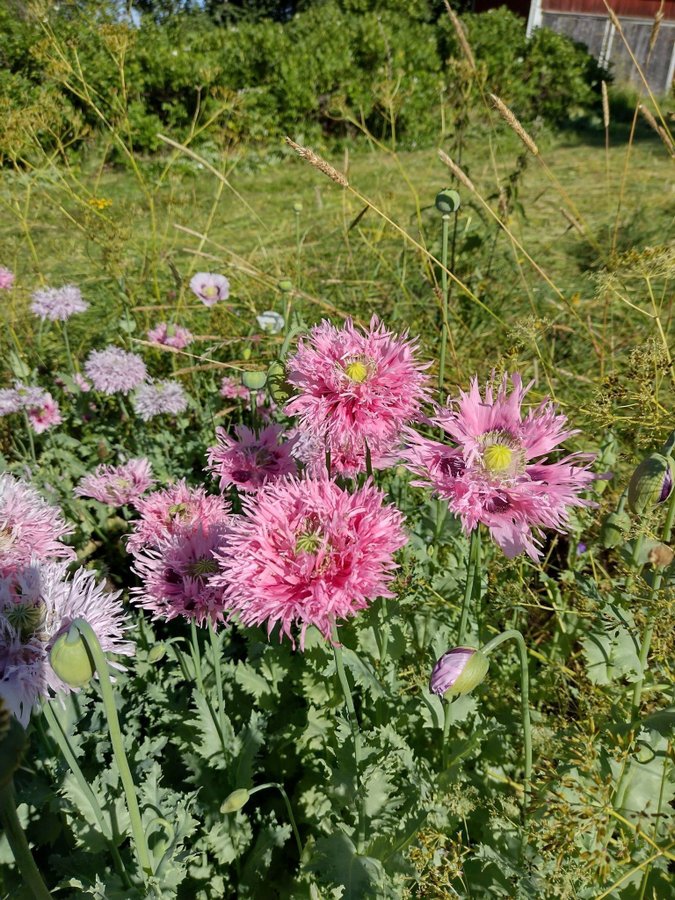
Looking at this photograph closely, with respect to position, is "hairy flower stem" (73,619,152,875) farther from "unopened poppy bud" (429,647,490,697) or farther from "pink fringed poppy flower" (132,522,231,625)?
"unopened poppy bud" (429,647,490,697)

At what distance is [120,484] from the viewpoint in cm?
226

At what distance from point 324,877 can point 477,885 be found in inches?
14.6

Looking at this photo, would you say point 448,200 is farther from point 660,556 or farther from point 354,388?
point 660,556

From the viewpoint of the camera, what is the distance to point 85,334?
444 cm

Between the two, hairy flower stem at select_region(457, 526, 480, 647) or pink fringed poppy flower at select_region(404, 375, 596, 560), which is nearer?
pink fringed poppy flower at select_region(404, 375, 596, 560)

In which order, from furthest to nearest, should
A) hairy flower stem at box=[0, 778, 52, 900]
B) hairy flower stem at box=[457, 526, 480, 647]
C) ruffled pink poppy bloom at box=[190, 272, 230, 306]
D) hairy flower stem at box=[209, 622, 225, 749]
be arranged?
ruffled pink poppy bloom at box=[190, 272, 230, 306] < hairy flower stem at box=[209, 622, 225, 749] < hairy flower stem at box=[457, 526, 480, 647] < hairy flower stem at box=[0, 778, 52, 900]

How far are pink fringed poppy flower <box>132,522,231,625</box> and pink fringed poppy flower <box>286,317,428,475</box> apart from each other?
362 mm

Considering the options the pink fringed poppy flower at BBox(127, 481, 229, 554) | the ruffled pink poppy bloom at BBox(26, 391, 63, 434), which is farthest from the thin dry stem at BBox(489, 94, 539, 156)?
the ruffled pink poppy bloom at BBox(26, 391, 63, 434)

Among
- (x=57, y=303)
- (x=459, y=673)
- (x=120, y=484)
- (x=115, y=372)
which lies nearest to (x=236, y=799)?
(x=459, y=673)

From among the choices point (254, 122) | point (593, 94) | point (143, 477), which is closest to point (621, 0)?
point (593, 94)

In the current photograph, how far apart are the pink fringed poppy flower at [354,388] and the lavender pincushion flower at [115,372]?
1530 millimetres

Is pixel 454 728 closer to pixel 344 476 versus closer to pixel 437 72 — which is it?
pixel 344 476

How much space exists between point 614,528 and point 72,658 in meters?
1.28

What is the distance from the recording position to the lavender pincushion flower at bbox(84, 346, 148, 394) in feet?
9.09
